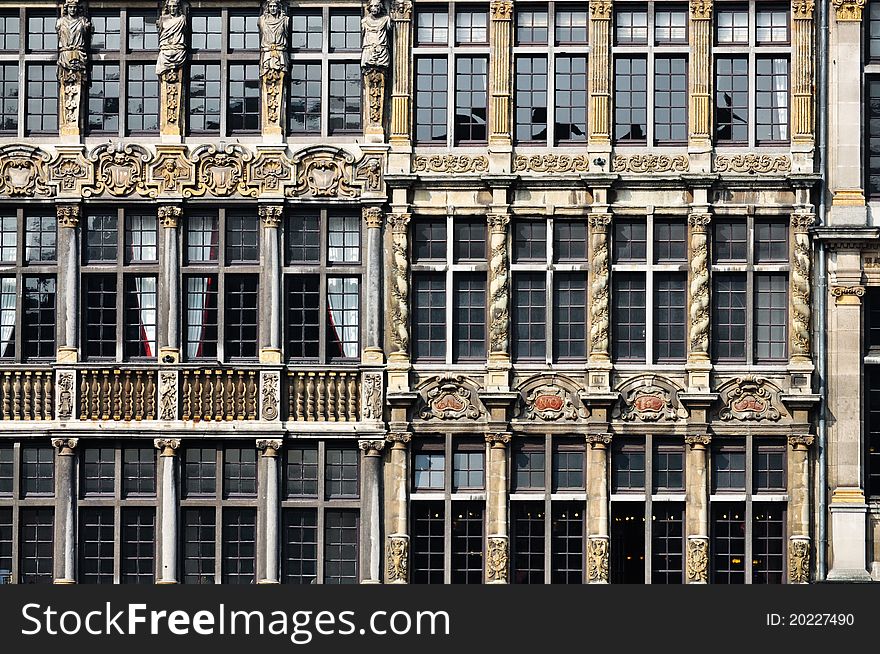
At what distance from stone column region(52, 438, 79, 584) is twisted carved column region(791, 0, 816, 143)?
13792 millimetres

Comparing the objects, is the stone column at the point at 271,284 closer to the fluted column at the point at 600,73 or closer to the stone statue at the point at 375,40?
the stone statue at the point at 375,40

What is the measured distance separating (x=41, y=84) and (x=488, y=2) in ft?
26.7

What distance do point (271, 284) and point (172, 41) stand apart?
464 centimetres

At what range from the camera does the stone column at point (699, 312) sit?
3450 centimetres

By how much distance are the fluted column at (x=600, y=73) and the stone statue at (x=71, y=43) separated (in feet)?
29.5

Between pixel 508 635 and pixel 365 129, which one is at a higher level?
pixel 365 129

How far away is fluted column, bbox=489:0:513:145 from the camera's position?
35.0 meters

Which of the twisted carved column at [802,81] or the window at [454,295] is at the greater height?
the twisted carved column at [802,81]

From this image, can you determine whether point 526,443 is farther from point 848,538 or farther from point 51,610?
point 51,610

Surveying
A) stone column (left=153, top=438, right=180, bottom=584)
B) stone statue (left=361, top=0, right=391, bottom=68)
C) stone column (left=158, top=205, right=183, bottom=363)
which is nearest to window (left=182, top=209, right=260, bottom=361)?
stone column (left=158, top=205, right=183, bottom=363)

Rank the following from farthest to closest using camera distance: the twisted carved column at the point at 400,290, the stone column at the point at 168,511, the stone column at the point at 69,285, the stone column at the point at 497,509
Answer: the stone column at the point at 69,285
the twisted carved column at the point at 400,290
the stone column at the point at 168,511
the stone column at the point at 497,509

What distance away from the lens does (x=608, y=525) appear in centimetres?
3447

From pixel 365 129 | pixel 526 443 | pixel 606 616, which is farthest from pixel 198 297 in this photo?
pixel 606 616

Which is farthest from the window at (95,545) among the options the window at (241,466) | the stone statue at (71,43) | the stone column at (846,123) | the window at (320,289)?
the stone column at (846,123)
